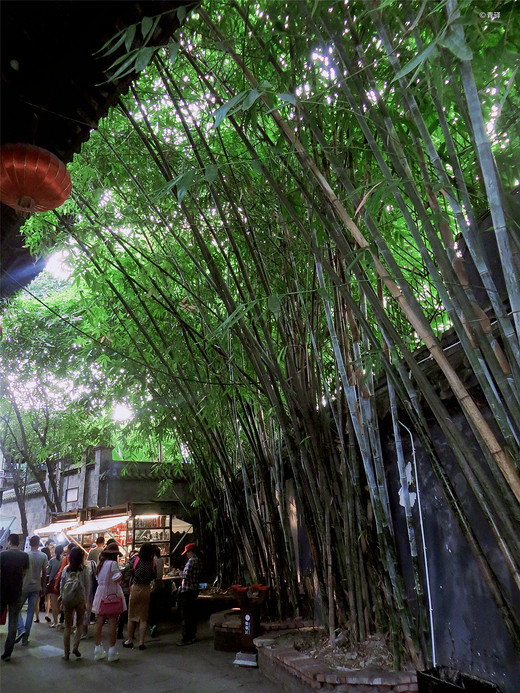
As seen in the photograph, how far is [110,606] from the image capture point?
4.76m

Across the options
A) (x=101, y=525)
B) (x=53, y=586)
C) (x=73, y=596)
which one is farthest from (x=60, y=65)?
(x=101, y=525)

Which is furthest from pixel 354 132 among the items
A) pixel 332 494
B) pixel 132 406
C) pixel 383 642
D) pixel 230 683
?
pixel 132 406

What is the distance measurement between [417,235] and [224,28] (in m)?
1.85

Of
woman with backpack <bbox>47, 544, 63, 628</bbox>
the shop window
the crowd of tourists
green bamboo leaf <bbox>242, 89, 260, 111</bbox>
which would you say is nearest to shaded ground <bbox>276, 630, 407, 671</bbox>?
the crowd of tourists

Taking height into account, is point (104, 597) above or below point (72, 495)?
below

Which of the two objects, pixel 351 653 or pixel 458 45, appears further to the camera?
pixel 351 653

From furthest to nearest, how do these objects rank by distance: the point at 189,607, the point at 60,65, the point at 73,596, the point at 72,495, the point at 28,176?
the point at 72,495 → the point at 189,607 → the point at 73,596 → the point at 60,65 → the point at 28,176

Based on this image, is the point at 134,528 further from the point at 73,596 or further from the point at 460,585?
the point at 460,585

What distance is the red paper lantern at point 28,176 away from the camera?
2463 mm

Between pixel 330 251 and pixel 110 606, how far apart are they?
3.95 metres

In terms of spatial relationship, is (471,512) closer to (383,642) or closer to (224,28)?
(383,642)

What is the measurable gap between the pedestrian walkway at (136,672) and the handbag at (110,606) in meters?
0.42

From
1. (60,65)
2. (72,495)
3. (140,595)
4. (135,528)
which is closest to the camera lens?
(60,65)

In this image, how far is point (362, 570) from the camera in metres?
3.25
